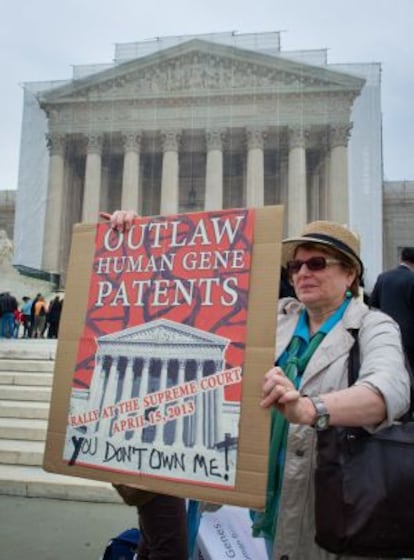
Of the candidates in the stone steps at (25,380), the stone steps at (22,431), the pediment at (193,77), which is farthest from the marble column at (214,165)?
the stone steps at (22,431)

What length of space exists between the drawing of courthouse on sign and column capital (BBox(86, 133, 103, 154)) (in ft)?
105

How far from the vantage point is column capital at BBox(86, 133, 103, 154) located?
104 ft

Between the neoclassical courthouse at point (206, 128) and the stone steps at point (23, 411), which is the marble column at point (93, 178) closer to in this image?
the neoclassical courthouse at point (206, 128)

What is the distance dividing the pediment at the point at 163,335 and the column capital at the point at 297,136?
1199 inches

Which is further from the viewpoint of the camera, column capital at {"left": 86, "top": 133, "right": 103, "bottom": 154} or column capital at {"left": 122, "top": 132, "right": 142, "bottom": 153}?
column capital at {"left": 86, "top": 133, "right": 103, "bottom": 154}

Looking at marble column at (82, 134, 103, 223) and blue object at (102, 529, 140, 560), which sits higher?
marble column at (82, 134, 103, 223)

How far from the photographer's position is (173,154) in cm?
3114

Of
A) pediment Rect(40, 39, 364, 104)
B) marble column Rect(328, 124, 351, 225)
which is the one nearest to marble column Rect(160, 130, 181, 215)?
pediment Rect(40, 39, 364, 104)

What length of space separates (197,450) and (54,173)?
3246 centimetres

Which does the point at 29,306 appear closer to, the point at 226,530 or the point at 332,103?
the point at 226,530

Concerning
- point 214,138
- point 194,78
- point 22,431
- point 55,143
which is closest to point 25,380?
point 22,431

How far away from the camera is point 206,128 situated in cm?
3088

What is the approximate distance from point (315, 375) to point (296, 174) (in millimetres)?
29925

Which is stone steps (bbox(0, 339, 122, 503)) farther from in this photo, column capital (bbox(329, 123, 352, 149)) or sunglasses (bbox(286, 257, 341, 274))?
column capital (bbox(329, 123, 352, 149))
